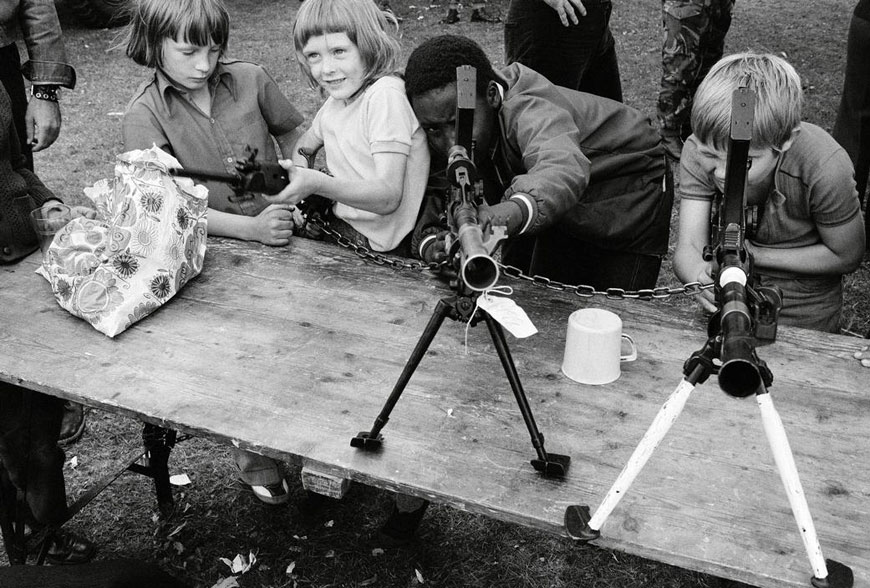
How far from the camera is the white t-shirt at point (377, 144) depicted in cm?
250

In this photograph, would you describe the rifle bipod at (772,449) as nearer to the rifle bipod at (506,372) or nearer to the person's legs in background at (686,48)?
the rifle bipod at (506,372)

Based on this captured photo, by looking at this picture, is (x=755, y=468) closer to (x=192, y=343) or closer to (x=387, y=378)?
(x=387, y=378)

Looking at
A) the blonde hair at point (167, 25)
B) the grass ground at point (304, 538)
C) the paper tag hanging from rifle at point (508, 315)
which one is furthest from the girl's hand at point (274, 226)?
the paper tag hanging from rifle at point (508, 315)

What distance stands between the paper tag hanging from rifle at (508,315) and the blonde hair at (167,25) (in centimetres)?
170

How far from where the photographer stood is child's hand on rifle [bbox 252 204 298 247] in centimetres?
275

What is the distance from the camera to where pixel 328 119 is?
2.79m

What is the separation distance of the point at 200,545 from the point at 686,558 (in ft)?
6.45

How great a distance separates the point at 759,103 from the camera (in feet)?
7.17

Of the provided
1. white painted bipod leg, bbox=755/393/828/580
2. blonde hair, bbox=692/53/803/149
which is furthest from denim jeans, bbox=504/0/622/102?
white painted bipod leg, bbox=755/393/828/580

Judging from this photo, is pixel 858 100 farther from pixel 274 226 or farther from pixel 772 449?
pixel 772 449

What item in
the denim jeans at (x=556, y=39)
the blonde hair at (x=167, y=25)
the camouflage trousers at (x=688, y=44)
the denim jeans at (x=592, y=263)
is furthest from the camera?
the camouflage trousers at (x=688, y=44)

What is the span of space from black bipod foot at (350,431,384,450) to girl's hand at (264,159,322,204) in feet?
2.56

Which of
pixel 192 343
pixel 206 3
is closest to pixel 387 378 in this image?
pixel 192 343

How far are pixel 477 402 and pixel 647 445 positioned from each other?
59cm
